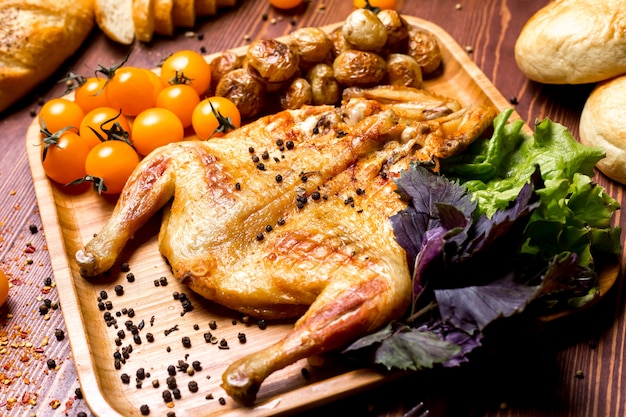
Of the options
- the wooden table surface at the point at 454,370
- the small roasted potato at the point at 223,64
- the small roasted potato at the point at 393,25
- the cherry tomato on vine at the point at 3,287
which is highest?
the small roasted potato at the point at 393,25

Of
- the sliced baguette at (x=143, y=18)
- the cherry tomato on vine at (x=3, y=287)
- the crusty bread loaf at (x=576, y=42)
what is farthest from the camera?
the sliced baguette at (x=143, y=18)

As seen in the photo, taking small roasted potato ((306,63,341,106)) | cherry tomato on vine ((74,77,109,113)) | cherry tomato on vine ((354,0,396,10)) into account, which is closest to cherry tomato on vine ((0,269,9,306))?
cherry tomato on vine ((74,77,109,113))

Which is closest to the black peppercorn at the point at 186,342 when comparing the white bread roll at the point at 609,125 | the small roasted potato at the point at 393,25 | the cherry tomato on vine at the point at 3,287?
the cherry tomato on vine at the point at 3,287

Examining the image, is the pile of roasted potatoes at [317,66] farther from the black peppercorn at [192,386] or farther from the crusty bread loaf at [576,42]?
the black peppercorn at [192,386]

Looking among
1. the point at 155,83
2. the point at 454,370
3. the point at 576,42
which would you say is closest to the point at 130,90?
the point at 155,83

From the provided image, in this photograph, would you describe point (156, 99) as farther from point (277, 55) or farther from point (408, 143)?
point (408, 143)

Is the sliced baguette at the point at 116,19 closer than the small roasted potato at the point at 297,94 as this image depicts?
No
